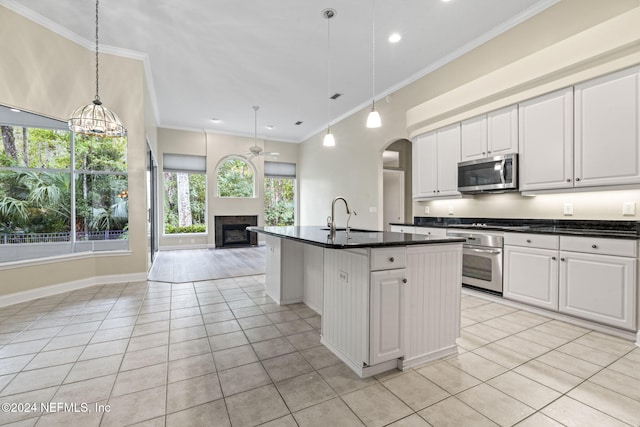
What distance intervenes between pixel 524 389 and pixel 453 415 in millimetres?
599

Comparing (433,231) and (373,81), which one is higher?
(373,81)

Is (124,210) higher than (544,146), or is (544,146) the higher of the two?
(544,146)

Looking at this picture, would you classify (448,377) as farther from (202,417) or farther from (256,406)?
(202,417)

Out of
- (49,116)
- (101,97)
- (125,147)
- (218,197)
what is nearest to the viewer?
(49,116)

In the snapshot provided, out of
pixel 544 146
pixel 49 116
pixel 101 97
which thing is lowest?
pixel 544 146

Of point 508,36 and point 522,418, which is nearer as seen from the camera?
point 522,418

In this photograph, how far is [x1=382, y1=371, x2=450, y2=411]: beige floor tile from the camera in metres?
1.70

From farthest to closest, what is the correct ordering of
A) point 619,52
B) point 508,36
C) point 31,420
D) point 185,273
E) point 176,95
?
point 176,95 < point 185,273 < point 508,36 < point 619,52 < point 31,420

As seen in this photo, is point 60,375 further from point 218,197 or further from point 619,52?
point 218,197

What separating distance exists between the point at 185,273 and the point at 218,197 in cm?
386

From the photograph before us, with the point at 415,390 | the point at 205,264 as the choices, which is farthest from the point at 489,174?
the point at 205,264

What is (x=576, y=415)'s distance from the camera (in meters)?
1.58

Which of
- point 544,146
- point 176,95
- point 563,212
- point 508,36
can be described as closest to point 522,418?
point 563,212

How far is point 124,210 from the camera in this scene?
14.7 ft
